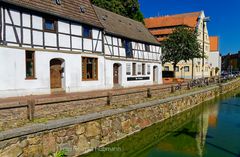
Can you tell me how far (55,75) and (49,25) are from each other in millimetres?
3438

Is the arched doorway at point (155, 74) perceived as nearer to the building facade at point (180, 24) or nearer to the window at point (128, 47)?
the window at point (128, 47)

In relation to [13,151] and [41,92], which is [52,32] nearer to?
[41,92]

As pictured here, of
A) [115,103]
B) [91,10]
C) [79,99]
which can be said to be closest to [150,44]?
[91,10]

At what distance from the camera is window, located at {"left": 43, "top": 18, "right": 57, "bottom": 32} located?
55.9 ft

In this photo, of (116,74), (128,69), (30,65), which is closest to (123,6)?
(128,69)

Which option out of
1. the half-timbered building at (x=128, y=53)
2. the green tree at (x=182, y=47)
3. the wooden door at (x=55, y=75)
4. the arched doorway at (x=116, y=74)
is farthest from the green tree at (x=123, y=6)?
the wooden door at (x=55, y=75)

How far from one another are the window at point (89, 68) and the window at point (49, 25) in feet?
11.8

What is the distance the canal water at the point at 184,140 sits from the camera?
37.6 ft

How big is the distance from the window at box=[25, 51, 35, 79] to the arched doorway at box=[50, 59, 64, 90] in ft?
6.34

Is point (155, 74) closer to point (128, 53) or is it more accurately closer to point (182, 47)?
point (182, 47)

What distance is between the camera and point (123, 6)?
40.2m

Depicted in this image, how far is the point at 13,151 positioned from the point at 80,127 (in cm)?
300

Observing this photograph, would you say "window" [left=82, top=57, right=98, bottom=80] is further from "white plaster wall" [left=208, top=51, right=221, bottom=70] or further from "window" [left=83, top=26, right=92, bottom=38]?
"white plaster wall" [left=208, top=51, right=221, bottom=70]

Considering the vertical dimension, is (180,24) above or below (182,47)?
above
